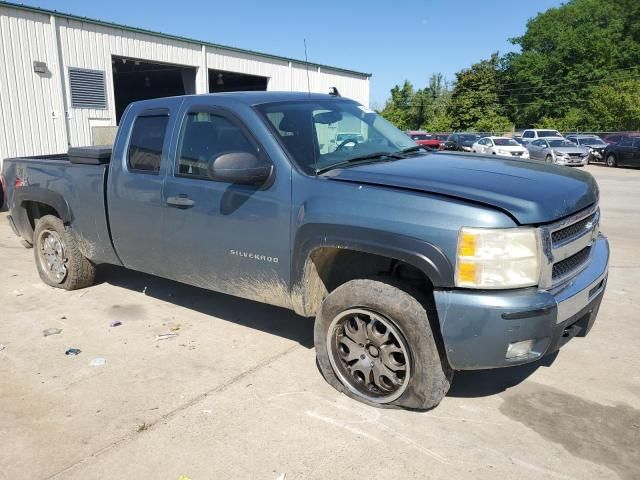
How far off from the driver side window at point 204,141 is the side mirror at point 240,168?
272 millimetres

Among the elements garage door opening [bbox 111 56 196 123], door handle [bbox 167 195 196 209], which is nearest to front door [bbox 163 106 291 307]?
door handle [bbox 167 195 196 209]

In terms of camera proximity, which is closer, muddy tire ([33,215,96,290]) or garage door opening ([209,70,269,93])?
muddy tire ([33,215,96,290])

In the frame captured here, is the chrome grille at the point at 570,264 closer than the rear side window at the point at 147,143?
Yes

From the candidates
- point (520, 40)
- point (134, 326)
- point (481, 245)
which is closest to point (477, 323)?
point (481, 245)

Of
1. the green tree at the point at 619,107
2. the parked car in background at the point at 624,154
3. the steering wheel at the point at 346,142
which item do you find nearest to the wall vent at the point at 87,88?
the steering wheel at the point at 346,142

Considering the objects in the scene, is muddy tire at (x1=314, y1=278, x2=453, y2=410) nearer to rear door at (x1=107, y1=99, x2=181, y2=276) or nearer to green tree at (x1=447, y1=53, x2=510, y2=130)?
rear door at (x1=107, y1=99, x2=181, y2=276)

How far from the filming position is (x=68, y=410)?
339cm

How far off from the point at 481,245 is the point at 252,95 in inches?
87.9

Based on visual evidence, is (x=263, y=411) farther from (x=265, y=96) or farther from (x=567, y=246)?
(x=265, y=96)

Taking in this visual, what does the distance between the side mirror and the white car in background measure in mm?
23333

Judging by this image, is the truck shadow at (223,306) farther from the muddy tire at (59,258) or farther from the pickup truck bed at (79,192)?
the pickup truck bed at (79,192)

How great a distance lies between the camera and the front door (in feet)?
11.7

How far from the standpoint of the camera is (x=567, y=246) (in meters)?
3.08

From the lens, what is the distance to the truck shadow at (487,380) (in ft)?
11.7
